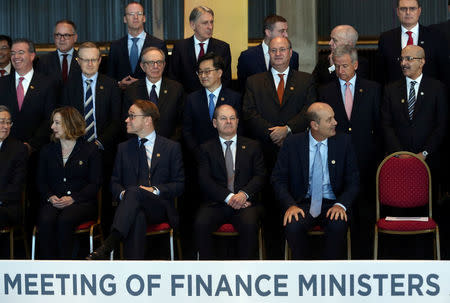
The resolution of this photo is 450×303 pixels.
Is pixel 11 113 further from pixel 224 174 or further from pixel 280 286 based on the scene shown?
pixel 280 286

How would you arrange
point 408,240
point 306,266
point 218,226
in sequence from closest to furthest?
point 306,266
point 218,226
point 408,240

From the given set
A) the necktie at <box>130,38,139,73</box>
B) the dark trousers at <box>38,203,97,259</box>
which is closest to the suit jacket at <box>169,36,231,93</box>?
the necktie at <box>130,38,139,73</box>

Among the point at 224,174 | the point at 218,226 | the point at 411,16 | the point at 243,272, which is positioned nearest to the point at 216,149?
the point at 224,174

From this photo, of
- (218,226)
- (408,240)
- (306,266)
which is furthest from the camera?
(408,240)

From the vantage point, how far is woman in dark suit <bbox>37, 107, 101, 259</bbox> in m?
5.02

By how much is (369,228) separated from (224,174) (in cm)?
141

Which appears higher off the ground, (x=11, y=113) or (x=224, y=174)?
(x=11, y=113)

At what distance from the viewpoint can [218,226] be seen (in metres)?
4.84

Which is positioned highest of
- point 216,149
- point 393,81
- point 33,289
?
point 393,81

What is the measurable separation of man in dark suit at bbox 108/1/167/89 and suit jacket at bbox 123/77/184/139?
0.45m

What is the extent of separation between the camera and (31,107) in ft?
18.3

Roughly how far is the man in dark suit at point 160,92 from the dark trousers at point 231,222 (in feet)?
3.01

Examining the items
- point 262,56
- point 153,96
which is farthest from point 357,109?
point 153,96

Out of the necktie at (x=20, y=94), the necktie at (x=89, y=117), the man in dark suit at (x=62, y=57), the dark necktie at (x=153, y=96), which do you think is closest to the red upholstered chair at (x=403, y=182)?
the dark necktie at (x=153, y=96)
